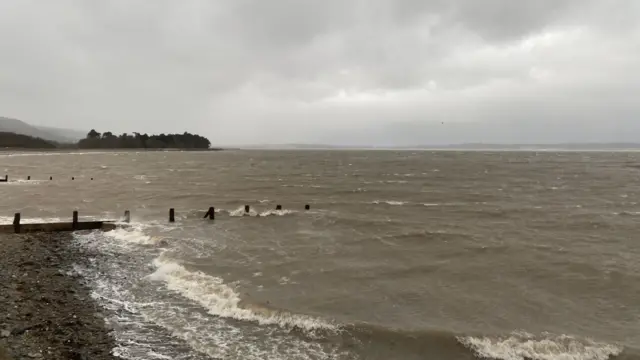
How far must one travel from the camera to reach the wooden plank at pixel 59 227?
22.4m

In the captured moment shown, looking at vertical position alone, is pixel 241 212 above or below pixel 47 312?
below

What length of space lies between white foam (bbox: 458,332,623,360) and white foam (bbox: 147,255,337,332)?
3.98 m

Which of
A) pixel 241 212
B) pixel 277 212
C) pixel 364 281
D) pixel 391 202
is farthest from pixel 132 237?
pixel 391 202

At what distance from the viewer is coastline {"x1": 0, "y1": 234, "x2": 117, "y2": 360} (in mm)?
9688

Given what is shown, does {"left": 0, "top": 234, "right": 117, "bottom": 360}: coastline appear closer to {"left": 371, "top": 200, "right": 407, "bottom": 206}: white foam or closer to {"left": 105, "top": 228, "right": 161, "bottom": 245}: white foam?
{"left": 105, "top": 228, "right": 161, "bottom": 245}: white foam

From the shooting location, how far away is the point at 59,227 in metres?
23.6

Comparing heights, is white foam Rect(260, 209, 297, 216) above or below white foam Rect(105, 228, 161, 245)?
below

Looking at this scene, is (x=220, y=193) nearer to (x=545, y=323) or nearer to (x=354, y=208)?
(x=354, y=208)

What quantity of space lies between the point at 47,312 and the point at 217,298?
15.5ft

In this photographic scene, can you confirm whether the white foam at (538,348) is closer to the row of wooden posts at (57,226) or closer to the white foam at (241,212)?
the row of wooden posts at (57,226)

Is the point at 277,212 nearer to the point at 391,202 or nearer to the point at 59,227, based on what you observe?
the point at 391,202

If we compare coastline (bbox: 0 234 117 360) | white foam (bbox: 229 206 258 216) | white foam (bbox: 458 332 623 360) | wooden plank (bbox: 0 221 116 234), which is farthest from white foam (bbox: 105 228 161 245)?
white foam (bbox: 458 332 623 360)

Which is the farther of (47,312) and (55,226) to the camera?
(55,226)

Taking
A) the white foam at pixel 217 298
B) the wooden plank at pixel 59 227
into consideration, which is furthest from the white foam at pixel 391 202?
the white foam at pixel 217 298
